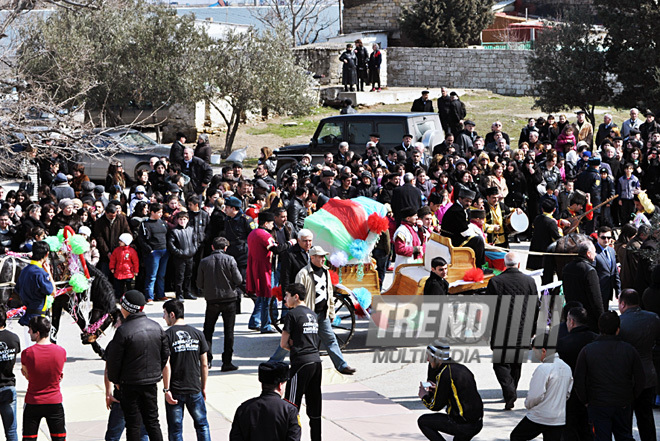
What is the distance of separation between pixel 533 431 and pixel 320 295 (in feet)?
10.9

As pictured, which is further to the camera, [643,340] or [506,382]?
[506,382]

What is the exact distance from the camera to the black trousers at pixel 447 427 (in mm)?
7609

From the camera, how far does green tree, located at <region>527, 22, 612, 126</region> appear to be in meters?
30.6

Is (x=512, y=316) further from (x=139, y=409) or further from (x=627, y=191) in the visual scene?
(x=627, y=191)

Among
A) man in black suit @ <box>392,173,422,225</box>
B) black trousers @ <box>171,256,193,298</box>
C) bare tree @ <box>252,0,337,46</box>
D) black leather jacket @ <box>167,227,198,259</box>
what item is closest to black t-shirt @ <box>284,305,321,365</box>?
black leather jacket @ <box>167,227,198,259</box>

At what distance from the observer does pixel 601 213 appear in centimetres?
1908

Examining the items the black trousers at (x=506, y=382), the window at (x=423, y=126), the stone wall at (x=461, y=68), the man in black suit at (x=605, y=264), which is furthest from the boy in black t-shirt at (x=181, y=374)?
the stone wall at (x=461, y=68)

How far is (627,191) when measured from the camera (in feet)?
62.6

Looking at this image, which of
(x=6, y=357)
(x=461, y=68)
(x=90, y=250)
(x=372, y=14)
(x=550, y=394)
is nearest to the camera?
(x=550, y=394)

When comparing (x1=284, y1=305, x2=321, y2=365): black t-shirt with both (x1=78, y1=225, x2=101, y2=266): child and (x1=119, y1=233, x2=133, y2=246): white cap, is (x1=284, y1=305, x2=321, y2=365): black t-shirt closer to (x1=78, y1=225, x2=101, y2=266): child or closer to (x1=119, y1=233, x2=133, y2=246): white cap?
(x1=78, y1=225, x2=101, y2=266): child

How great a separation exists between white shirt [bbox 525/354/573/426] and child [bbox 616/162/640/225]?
12.0m

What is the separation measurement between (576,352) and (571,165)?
12.4 meters

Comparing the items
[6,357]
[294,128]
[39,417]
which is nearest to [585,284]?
[39,417]

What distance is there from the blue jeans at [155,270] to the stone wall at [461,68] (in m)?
28.1
